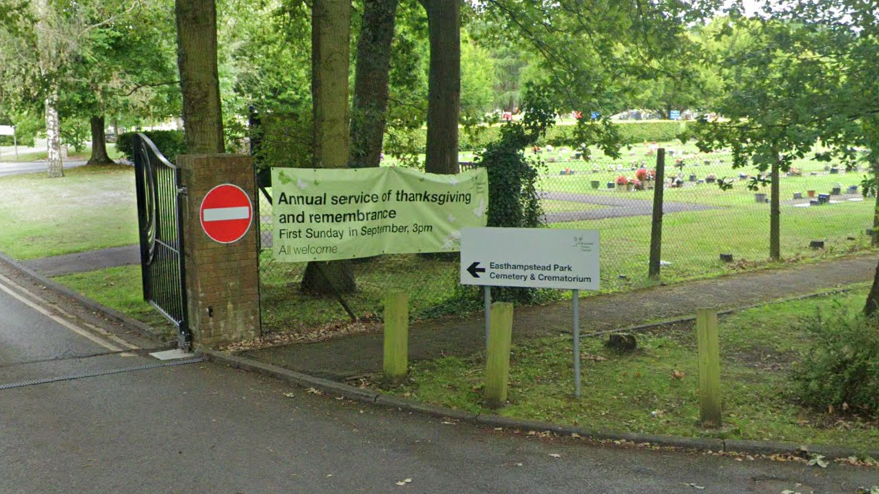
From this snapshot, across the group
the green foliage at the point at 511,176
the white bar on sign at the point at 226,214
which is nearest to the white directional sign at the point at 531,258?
the white bar on sign at the point at 226,214

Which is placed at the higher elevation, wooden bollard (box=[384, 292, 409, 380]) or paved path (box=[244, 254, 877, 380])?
wooden bollard (box=[384, 292, 409, 380])

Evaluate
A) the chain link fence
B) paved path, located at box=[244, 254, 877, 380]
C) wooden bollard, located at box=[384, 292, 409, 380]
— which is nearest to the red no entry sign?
paved path, located at box=[244, 254, 877, 380]

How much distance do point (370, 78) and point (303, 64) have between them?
205 inches

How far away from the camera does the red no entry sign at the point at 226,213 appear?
897 centimetres

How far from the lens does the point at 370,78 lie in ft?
47.0

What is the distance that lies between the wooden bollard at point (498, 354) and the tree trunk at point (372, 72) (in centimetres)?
695

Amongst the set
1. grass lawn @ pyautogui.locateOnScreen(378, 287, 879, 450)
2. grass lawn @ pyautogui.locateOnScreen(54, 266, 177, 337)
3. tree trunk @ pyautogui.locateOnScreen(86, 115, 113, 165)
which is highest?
tree trunk @ pyautogui.locateOnScreen(86, 115, 113, 165)

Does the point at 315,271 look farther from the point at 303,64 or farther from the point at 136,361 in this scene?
the point at 303,64

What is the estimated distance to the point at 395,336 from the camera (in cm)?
778

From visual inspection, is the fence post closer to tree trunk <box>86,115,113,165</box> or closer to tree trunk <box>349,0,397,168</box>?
tree trunk <box>349,0,397,168</box>

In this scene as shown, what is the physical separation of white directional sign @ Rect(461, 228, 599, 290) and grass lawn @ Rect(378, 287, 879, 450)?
1.00m

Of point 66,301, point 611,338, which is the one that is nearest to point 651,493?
point 611,338

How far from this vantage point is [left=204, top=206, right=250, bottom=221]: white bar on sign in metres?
8.97

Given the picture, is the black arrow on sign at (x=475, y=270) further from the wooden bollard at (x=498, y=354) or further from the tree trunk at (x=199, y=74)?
the tree trunk at (x=199, y=74)
